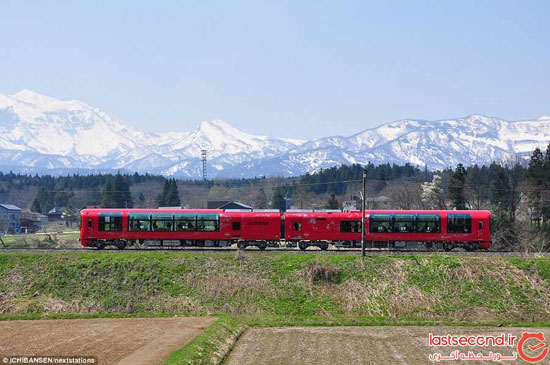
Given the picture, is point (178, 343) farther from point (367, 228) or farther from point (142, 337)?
point (367, 228)

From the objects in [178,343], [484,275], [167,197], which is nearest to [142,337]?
[178,343]

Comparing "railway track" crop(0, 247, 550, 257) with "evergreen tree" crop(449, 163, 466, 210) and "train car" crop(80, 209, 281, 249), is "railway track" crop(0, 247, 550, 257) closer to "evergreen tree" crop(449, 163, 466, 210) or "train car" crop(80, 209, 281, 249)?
"train car" crop(80, 209, 281, 249)

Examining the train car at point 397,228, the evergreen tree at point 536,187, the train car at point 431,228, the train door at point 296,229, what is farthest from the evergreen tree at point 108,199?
the train car at point 431,228

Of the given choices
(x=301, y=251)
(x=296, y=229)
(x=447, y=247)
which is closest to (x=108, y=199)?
(x=296, y=229)

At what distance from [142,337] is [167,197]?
4374 inches

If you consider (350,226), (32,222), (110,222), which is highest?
(110,222)

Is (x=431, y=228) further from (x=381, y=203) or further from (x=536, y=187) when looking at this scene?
(x=381, y=203)

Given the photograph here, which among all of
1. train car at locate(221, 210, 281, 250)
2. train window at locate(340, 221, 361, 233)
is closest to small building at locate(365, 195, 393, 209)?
train window at locate(340, 221, 361, 233)

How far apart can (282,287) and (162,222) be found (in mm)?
16181

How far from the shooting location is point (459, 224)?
5394 cm

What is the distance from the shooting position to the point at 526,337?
1235 inches

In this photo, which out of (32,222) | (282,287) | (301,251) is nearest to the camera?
(282,287)

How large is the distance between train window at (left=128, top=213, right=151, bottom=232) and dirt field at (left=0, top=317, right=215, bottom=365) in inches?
738

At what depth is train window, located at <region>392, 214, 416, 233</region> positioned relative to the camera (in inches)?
2133
